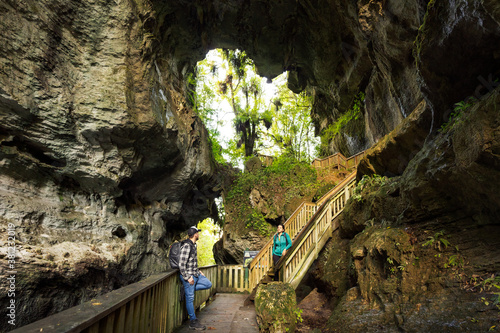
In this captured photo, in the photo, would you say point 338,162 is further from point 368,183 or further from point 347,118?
point 368,183

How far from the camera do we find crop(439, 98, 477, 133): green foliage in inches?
149

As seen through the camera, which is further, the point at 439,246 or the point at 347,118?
the point at 347,118

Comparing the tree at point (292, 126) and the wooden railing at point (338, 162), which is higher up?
the tree at point (292, 126)

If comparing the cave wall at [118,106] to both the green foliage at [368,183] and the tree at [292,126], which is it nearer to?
the green foliage at [368,183]

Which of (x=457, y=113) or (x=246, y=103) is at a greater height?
(x=246, y=103)

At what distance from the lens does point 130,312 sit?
2.79 metres

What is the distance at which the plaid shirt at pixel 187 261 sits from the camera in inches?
180

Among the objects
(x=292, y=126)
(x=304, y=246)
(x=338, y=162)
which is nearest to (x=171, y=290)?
(x=304, y=246)

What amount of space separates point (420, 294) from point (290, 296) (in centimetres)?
226

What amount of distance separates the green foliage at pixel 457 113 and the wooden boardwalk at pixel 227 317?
5.08 meters

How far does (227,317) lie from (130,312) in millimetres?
3860

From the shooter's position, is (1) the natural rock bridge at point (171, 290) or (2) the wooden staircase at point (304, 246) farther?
(2) the wooden staircase at point (304, 246)

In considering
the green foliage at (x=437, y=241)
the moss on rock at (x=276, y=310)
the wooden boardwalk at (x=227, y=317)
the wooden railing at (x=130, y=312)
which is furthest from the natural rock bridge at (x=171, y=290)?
the green foliage at (x=437, y=241)

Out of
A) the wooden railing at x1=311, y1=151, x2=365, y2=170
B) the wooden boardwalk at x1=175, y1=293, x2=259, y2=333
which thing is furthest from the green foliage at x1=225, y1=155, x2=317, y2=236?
the wooden boardwalk at x1=175, y1=293, x2=259, y2=333
